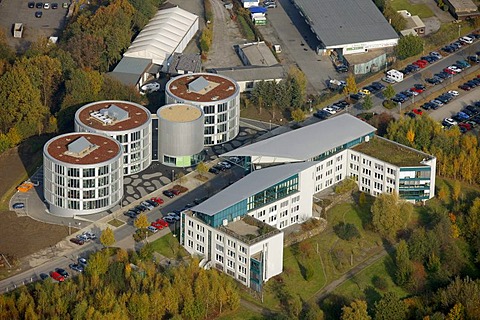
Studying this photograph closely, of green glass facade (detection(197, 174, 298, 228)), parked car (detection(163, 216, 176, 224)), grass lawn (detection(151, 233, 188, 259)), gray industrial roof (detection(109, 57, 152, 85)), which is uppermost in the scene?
gray industrial roof (detection(109, 57, 152, 85))

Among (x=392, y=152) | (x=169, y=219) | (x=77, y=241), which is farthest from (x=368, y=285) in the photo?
(x=77, y=241)

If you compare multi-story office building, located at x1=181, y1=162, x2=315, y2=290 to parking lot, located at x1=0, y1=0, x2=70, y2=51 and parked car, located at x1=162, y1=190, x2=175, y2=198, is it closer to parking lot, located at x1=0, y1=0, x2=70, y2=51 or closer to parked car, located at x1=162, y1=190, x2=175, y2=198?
parked car, located at x1=162, y1=190, x2=175, y2=198

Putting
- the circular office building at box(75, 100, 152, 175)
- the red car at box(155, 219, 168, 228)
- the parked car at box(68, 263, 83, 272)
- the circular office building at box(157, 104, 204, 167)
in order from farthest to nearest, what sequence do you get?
the circular office building at box(157, 104, 204, 167)
the circular office building at box(75, 100, 152, 175)
the red car at box(155, 219, 168, 228)
the parked car at box(68, 263, 83, 272)

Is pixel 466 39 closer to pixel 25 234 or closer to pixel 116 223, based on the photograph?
pixel 116 223

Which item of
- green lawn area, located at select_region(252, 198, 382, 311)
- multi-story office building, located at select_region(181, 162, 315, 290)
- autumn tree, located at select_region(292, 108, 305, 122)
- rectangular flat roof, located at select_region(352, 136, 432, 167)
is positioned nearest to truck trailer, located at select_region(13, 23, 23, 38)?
autumn tree, located at select_region(292, 108, 305, 122)

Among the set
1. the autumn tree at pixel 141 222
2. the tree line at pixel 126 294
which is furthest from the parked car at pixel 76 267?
the autumn tree at pixel 141 222

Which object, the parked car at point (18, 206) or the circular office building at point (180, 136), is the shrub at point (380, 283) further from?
the parked car at point (18, 206)

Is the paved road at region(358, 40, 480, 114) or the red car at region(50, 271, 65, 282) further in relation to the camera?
the paved road at region(358, 40, 480, 114)
